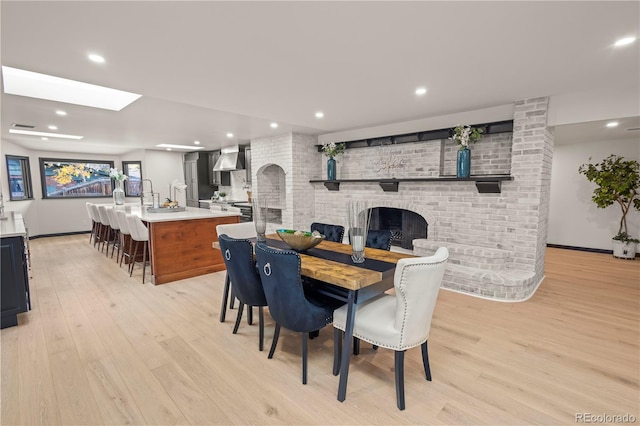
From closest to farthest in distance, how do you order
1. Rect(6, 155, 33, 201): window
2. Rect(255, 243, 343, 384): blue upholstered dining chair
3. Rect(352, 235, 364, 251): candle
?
Rect(255, 243, 343, 384): blue upholstered dining chair → Rect(352, 235, 364, 251): candle → Rect(6, 155, 33, 201): window

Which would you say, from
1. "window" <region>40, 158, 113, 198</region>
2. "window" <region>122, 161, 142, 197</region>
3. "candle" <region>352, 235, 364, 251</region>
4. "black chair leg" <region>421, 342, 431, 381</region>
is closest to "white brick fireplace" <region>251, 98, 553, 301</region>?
"black chair leg" <region>421, 342, 431, 381</region>

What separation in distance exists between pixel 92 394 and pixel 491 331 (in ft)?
10.4

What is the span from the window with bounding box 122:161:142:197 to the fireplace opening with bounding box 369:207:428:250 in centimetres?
684

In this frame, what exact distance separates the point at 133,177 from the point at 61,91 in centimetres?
565

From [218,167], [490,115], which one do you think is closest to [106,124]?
[218,167]

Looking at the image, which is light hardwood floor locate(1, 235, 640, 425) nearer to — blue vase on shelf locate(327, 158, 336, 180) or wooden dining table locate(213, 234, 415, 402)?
wooden dining table locate(213, 234, 415, 402)

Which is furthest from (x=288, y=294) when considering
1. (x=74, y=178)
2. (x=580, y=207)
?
(x=74, y=178)

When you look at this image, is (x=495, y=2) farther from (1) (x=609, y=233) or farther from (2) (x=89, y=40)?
(1) (x=609, y=233)

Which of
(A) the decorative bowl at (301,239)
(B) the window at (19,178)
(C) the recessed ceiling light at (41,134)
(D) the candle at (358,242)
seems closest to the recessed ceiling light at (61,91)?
(A) the decorative bowl at (301,239)

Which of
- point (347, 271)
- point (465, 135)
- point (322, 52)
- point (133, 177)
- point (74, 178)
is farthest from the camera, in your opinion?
point (133, 177)

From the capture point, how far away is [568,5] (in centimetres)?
173

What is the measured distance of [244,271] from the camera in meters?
2.38

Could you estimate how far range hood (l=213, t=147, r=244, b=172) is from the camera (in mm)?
7371

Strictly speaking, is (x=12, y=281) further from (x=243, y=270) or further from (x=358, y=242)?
(x=358, y=242)
